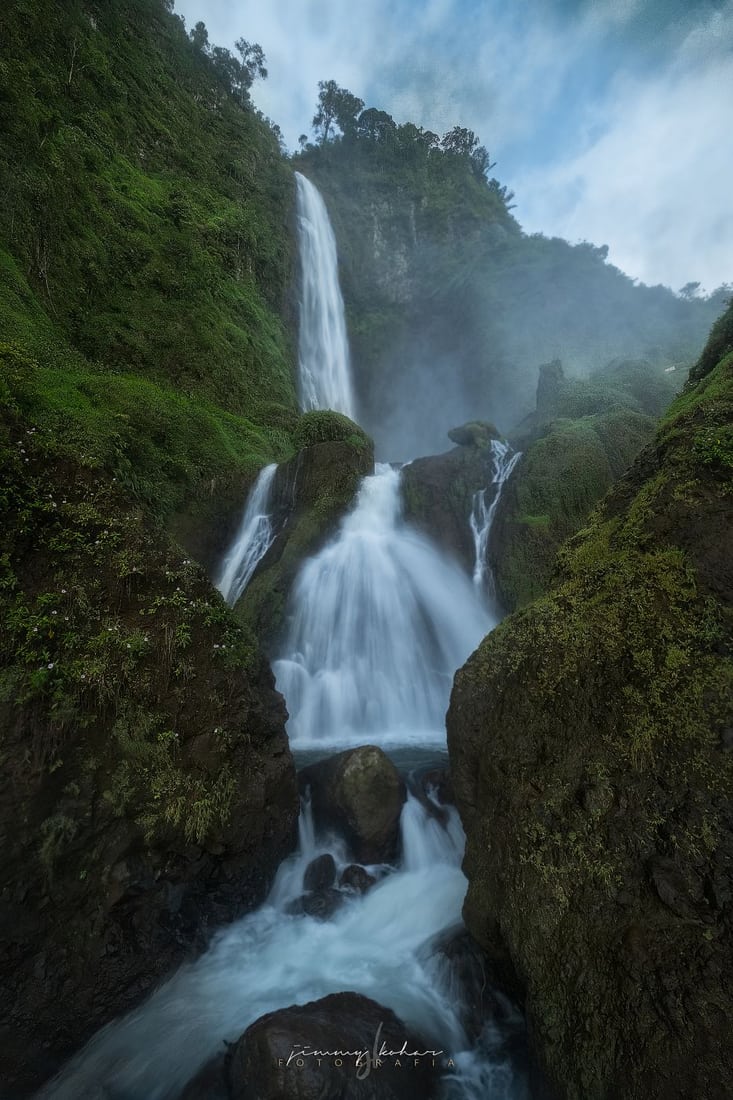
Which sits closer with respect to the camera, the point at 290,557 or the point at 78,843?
the point at 78,843

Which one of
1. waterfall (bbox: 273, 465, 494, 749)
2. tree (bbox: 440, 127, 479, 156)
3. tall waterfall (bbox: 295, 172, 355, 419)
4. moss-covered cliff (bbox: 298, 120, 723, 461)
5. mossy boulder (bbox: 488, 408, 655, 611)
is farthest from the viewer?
tree (bbox: 440, 127, 479, 156)

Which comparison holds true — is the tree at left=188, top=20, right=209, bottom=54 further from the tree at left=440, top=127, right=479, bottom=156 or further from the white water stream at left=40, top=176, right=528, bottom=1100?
the white water stream at left=40, top=176, right=528, bottom=1100

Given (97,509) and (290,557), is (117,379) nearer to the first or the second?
(290,557)

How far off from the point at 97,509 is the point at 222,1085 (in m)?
5.39

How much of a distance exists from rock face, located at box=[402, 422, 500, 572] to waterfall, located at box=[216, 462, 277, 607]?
456 centimetres

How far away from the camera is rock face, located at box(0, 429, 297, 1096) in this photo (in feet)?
12.2

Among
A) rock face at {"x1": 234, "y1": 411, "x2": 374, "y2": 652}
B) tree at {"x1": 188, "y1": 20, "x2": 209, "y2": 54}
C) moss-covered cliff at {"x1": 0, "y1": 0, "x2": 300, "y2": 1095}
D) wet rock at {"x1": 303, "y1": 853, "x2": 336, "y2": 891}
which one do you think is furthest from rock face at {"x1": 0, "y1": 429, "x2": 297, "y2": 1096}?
tree at {"x1": 188, "y1": 20, "x2": 209, "y2": 54}

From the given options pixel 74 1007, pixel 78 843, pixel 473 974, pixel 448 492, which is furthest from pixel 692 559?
pixel 448 492

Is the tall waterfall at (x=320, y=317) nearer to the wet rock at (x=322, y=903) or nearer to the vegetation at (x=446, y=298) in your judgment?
the vegetation at (x=446, y=298)

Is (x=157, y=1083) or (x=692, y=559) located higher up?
(x=692, y=559)

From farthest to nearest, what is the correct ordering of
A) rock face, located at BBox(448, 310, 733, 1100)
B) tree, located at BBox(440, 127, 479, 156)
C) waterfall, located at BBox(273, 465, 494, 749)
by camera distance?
tree, located at BBox(440, 127, 479, 156) → waterfall, located at BBox(273, 465, 494, 749) → rock face, located at BBox(448, 310, 733, 1100)

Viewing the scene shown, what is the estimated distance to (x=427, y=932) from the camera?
516 centimetres

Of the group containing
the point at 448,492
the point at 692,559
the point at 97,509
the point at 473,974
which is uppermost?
the point at 448,492
